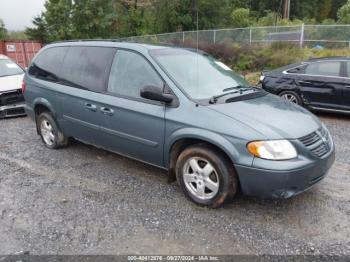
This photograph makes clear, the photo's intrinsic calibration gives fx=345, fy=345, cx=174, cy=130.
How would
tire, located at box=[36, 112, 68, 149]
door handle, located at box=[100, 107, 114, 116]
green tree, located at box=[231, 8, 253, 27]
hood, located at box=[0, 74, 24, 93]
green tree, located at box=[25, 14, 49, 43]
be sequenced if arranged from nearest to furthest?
door handle, located at box=[100, 107, 114, 116]
tire, located at box=[36, 112, 68, 149]
hood, located at box=[0, 74, 24, 93]
green tree, located at box=[25, 14, 49, 43]
green tree, located at box=[231, 8, 253, 27]

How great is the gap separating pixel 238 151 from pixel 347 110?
18.0 ft

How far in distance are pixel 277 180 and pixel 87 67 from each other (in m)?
3.08

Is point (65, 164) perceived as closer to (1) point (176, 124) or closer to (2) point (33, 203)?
(2) point (33, 203)

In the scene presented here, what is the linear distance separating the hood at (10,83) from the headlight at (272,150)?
22.3 feet

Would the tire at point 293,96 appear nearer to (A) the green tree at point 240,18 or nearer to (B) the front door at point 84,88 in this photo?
(B) the front door at point 84,88

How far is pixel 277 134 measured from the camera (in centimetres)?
342

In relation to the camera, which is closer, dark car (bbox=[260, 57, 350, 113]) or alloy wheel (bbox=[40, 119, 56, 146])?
alloy wheel (bbox=[40, 119, 56, 146])

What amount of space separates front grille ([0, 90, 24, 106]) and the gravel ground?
357cm

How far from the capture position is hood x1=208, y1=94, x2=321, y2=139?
3.47 meters

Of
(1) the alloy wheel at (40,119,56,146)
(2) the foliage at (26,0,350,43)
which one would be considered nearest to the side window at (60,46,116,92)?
(1) the alloy wheel at (40,119,56,146)

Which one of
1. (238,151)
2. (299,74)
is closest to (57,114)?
(238,151)

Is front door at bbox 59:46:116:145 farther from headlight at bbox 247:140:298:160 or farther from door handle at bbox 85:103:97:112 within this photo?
headlight at bbox 247:140:298:160

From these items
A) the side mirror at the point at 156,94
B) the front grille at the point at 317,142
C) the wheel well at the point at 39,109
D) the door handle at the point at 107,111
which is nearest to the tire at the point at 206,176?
the side mirror at the point at 156,94

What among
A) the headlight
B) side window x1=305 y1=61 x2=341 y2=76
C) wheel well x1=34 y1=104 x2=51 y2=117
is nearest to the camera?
the headlight
